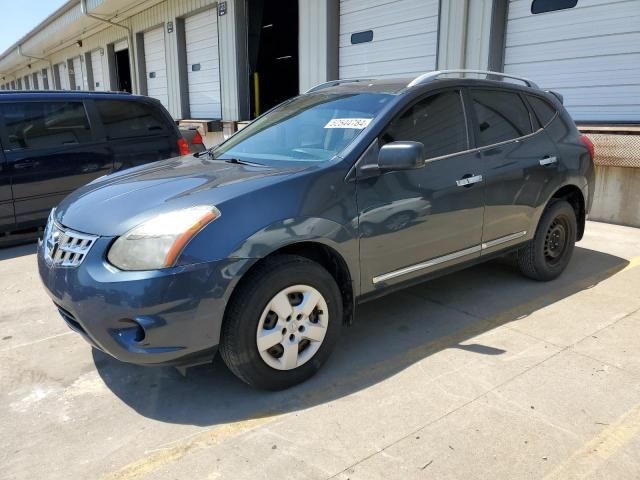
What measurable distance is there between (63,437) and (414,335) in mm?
2246

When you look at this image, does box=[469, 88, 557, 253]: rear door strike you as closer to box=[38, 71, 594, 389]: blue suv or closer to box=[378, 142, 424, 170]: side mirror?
box=[38, 71, 594, 389]: blue suv

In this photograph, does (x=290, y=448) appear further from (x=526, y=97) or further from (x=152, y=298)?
(x=526, y=97)

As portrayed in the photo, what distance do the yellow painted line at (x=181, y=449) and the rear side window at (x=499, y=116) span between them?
2581 millimetres

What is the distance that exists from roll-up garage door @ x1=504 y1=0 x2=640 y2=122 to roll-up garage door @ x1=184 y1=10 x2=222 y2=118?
27.8 feet

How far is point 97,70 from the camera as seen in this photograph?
22453mm

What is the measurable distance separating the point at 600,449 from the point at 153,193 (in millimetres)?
2598

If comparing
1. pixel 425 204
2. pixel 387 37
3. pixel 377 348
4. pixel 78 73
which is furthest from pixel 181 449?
pixel 78 73

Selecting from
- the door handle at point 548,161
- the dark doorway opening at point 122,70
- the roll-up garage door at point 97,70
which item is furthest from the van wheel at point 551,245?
the roll-up garage door at point 97,70

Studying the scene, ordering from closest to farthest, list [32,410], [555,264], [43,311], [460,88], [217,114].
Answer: [32,410] → [460,88] → [43,311] → [555,264] → [217,114]

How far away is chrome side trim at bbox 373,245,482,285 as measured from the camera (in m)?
3.33

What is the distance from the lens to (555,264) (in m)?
4.73

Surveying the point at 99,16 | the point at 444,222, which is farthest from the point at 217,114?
the point at 444,222

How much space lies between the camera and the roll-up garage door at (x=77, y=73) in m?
24.6

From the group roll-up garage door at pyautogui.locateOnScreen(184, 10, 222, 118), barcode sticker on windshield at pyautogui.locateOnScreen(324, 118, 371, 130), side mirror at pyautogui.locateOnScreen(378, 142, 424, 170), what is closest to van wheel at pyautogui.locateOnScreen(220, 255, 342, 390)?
side mirror at pyautogui.locateOnScreen(378, 142, 424, 170)
